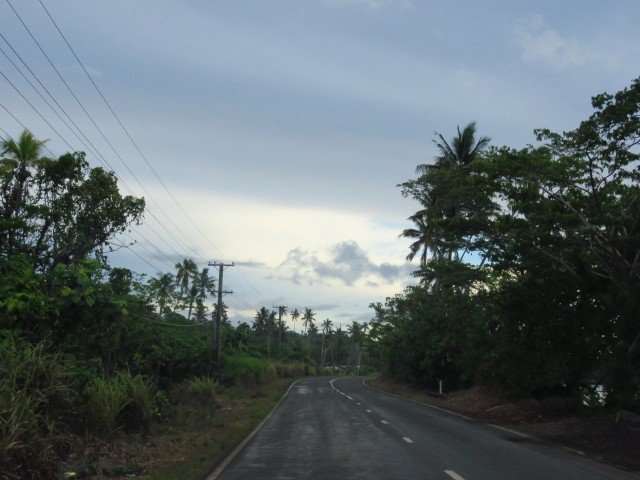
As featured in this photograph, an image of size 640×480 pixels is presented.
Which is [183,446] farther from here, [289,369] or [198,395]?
[289,369]

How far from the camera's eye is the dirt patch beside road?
14.0 m

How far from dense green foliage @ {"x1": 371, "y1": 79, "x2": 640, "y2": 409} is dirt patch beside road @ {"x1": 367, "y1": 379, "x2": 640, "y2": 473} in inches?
43.4

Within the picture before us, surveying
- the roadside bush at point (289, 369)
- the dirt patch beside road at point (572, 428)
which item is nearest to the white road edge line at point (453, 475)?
the dirt patch beside road at point (572, 428)

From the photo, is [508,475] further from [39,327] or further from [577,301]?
[577,301]

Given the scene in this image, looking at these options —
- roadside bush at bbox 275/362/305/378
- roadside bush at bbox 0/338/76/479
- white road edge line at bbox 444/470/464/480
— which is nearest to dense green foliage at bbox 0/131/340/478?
roadside bush at bbox 0/338/76/479

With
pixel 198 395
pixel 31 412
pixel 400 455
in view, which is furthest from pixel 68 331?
pixel 198 395

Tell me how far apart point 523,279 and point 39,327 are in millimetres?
16659

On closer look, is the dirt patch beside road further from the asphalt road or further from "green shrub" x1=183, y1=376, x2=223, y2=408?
"green shrub" x1=183, y1=376, x2=223, y2=408

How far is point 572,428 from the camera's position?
18469 mm

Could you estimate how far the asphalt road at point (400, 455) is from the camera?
10534 millimetres

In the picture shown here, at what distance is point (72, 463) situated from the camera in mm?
9969

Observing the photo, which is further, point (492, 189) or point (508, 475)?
point (492, 189)

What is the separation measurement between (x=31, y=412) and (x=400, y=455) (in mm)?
7422

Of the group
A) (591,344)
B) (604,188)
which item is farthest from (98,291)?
(591,344)
